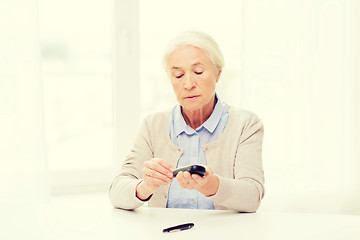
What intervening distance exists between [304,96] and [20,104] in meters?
1.50

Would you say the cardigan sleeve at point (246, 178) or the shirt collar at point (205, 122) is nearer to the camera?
the cardigan sleeve at point (246, 178)

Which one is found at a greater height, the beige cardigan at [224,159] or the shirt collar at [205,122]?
the shirt collar at [205,122]

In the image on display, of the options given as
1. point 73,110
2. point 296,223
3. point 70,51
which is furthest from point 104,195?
point 296,223

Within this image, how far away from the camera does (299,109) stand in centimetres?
235

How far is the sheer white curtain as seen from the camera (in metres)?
1.81

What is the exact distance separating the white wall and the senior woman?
3.07 ft

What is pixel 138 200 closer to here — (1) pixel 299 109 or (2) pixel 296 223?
(2) pixel 296 223

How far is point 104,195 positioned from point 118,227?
109 cm

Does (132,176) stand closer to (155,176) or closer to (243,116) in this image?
(155,176)

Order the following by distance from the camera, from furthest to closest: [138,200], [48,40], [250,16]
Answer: [250,16] → [48,40] → [138,200]

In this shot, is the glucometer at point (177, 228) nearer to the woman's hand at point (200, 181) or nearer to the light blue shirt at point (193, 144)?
the woman's hand at point (200, 181)

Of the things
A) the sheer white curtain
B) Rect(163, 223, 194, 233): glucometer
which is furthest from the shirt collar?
the sheer white curtain

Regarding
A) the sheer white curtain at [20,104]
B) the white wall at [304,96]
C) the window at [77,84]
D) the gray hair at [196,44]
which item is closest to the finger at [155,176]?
the gray hair at [196,44]

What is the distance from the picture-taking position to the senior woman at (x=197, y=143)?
1225 millimetres
